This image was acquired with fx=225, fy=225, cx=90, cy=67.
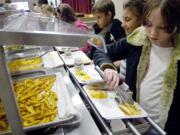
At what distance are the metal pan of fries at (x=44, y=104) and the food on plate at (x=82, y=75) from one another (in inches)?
3.9

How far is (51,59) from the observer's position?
5.53 ft

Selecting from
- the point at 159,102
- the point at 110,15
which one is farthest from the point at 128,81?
the point at 110,15

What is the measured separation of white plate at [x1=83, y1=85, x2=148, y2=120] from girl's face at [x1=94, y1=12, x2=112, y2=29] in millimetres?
1362

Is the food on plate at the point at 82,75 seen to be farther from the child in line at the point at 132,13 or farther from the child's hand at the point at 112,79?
the child in line at the point at 132,13

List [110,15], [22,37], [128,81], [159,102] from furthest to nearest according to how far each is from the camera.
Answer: [110,15] < [128,81] < [159,102] < [22,37]

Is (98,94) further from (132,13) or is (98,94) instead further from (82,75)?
(132,13)

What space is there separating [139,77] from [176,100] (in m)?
0.22

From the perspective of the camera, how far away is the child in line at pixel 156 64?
952 mm

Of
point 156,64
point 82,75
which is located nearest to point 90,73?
point 82,75

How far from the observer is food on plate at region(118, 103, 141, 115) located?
32.9 inches

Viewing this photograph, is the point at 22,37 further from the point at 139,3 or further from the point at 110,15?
the point at 110,15

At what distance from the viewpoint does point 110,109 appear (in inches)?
33.5

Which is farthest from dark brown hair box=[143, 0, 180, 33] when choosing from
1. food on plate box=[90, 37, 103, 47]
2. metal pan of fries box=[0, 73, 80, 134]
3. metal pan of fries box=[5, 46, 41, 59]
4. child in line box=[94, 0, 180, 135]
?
metal pan of fries box=[5, 46, 41, 59]

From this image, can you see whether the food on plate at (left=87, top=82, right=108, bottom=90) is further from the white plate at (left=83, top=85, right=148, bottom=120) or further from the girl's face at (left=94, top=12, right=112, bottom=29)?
the girl's face at (left=94, top=12, right=112, bottom=29)
